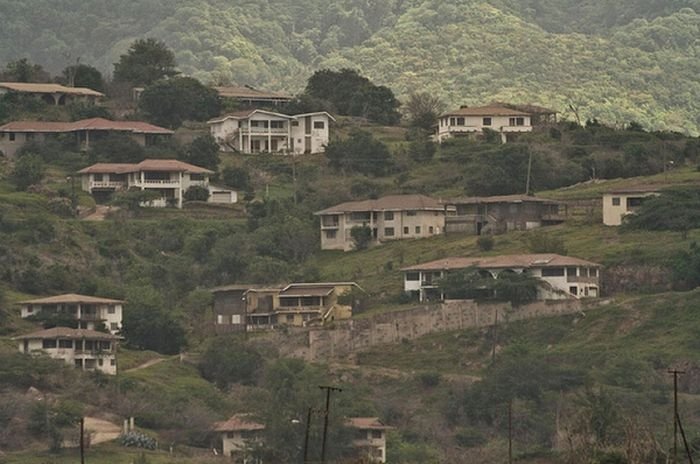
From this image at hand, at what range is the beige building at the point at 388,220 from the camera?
14338cm

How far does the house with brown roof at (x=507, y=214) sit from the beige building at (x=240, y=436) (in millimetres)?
27847

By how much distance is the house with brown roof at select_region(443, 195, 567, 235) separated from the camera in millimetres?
142000

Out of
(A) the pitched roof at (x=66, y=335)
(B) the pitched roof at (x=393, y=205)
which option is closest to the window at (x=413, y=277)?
(B) the pitched roof at (x=393, y=205)

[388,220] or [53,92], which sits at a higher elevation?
[53,92]

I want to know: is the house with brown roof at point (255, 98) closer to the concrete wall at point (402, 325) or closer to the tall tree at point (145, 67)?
the tall tree at point (145, 67)

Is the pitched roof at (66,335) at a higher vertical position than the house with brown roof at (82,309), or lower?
lower

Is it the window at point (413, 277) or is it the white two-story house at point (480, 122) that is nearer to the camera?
the window at point (413, 277)

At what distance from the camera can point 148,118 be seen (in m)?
167

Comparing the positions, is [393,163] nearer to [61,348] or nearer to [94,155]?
[94,155]

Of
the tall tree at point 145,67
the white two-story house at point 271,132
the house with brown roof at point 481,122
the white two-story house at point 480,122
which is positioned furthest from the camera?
the tall tree at point 145,67

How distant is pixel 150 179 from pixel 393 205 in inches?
554

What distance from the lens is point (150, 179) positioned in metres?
151

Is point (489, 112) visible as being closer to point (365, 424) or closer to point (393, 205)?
point (393, 205)

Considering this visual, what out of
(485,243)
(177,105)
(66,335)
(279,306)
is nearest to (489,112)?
(177,105)
